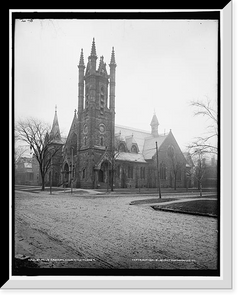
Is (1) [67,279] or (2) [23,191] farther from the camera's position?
(2) [23,191]

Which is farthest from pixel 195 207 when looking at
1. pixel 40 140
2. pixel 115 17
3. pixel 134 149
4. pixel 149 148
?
pixel 115 17

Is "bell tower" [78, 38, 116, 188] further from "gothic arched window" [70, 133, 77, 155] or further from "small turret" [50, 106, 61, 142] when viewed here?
"small turret" [50, 106, 61, 142]

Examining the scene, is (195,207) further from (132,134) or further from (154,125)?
(132,134)

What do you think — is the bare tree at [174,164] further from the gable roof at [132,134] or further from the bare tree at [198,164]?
the gable roof at [132,134]

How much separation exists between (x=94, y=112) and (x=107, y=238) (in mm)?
3200

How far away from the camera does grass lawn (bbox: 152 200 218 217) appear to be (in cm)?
449

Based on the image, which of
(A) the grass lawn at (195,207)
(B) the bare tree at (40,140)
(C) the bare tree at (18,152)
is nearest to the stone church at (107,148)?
(B) the bare tree at (40,140)

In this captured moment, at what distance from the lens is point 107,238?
4.34m

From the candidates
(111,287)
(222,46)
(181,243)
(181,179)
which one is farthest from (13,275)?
(222,46)

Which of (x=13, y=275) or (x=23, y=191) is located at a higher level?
(x=23, y=191)

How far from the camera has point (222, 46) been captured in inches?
166

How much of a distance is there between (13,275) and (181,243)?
11.4 feet

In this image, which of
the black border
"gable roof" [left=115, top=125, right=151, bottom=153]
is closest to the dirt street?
the black border

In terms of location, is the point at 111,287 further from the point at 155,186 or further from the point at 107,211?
the point at 155,186
